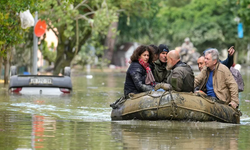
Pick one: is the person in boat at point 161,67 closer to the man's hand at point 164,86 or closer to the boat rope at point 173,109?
the man's hand at point 164,86

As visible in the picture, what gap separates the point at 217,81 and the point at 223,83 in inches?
4.7

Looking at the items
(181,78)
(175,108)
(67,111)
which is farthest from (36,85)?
(175,108)

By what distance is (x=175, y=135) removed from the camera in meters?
10.9

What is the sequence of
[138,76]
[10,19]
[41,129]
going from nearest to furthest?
1. [41,129]
2. [138,76]
3. [10,19]

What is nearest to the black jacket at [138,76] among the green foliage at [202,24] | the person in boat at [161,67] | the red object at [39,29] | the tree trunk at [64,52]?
the person in boat at [161,67]

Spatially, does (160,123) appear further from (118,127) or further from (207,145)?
(207,145)

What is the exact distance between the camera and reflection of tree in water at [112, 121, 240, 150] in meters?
9.59

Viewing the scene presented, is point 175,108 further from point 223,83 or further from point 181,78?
point 223,83

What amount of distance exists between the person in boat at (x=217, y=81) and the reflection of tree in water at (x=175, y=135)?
633 millimetres

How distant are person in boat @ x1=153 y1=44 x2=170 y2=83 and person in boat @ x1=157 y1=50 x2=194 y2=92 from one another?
1.99 ft

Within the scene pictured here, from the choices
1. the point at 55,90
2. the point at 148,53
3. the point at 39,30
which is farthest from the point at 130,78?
the point at 39,30

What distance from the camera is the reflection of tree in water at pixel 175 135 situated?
377 inches

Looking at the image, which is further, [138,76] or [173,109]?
[138,76]

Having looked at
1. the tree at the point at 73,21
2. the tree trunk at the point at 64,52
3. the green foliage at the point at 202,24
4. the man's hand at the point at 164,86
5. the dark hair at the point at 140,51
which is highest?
the green foliage at the point at 202,24
